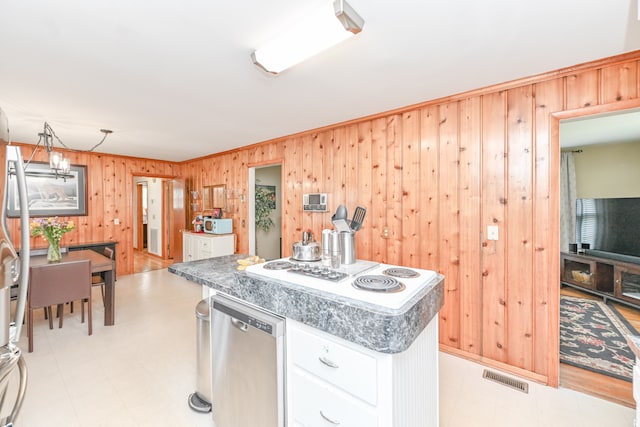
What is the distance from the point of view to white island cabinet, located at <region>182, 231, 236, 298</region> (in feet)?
16.1

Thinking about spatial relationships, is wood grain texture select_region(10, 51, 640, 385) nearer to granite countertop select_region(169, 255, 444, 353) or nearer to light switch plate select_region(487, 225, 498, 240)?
light switch plate select_region(487, 225, 498, 240)

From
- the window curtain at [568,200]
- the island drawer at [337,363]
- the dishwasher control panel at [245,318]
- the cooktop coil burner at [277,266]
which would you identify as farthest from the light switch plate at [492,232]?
the window curtain at [568,200]

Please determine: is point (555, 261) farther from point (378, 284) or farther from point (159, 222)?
point (159, 222)

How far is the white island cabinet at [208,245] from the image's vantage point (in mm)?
4910

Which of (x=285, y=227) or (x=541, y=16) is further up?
(x=541, y=16)

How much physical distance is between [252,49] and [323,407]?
2.01 meters

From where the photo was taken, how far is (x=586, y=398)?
200 cm

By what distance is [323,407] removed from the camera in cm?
120

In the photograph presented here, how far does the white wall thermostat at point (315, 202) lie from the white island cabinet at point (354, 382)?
90.0 inches

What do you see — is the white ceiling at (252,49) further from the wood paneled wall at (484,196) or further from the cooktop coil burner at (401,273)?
the cooktop coil burner at (401,273)

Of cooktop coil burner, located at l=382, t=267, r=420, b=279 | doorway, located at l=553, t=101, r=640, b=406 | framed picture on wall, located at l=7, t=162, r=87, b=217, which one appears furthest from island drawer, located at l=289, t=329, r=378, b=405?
framed picture on wall, located at l=7, t=162, r=87, b=217

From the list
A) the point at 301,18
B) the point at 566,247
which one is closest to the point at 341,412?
the point at 301,18

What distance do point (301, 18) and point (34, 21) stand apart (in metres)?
1.42

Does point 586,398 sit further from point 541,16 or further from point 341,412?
point 541,16
